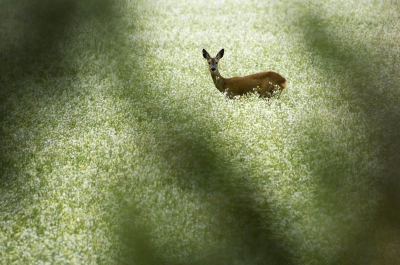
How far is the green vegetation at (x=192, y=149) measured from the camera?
9.36 metres

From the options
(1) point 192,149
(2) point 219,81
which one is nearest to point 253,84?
(2) point 219,81

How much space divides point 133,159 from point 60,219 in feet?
8.01

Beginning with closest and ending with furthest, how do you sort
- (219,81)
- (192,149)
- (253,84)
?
(192,149), (253,84), (219,81)

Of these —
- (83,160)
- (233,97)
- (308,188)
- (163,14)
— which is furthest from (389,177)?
(163,14)

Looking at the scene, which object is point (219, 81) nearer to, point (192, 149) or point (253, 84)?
point (253, 84)

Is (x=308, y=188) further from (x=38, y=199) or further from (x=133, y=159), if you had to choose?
(x=38, y=199)

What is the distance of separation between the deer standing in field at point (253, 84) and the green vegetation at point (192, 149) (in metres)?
0.41

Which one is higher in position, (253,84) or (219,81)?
(219,81)

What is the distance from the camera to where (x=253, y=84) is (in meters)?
13.2

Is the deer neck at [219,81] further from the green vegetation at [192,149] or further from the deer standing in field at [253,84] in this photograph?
the green vegetation at [192,149]

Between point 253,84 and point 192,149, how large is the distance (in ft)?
10.4

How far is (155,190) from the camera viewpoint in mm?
10312

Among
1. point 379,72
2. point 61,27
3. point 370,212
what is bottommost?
point 370,212

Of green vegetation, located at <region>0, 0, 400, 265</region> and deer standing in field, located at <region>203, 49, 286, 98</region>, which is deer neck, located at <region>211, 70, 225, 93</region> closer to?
deer standing in field, located at <region>203, 49, 286, 98</region>
